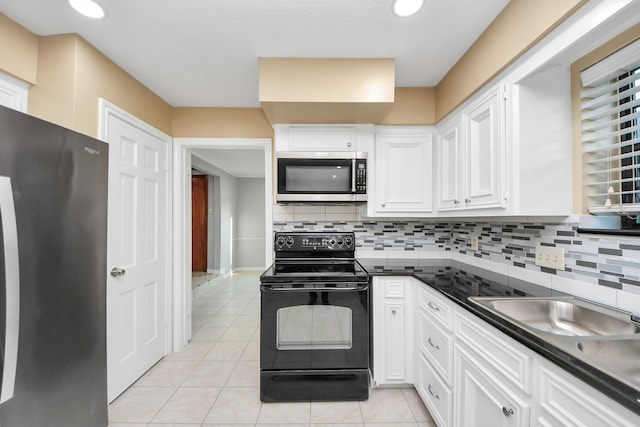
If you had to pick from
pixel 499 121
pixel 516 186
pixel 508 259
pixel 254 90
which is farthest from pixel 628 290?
pixel 254 90

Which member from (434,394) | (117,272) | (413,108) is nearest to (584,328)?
(434,394)

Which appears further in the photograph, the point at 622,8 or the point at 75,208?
the point at 75,208

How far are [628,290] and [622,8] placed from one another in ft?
3.30

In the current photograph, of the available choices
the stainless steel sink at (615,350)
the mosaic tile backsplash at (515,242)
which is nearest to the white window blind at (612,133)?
the mosaic tile backsplash at (515,242)

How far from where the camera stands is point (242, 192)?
6.59 meters

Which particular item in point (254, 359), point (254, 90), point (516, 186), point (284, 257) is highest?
point (254, 90)

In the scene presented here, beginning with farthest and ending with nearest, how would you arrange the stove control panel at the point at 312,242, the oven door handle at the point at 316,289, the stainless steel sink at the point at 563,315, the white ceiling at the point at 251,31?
the stove control panel at the point at 312,242
the oven door handle at the point at 316,289
the white ceiling at the point at 251,31
the stainless steel sink at the point at 563,315

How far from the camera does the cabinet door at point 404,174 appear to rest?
7.41 ft

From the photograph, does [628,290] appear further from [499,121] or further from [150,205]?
[150,205]

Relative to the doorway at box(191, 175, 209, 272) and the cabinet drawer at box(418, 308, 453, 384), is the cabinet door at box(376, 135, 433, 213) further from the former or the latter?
the doorway at box(191, 175, 209, 272)

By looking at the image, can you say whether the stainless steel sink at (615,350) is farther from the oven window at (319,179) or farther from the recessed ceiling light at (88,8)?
the recessed ceiling light at (88,8)

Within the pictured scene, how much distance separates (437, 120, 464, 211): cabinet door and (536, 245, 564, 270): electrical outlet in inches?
19.2

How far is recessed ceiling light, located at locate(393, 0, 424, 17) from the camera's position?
1.36 m

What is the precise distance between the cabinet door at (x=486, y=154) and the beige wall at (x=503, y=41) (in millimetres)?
159
